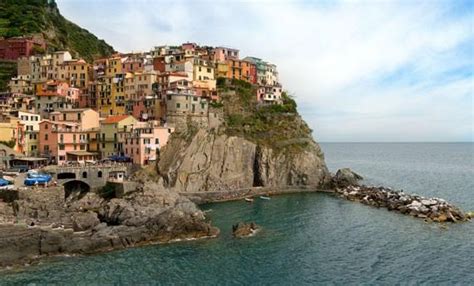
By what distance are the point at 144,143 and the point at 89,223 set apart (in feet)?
79.1

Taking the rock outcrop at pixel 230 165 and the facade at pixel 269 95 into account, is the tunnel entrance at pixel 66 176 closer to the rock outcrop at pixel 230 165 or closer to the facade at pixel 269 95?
the rock outcrop at pixel 230 165

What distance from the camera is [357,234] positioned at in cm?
5162

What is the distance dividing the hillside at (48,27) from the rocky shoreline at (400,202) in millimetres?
74485

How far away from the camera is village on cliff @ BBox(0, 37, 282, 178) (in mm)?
69688

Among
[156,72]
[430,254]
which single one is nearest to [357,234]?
[430,254]

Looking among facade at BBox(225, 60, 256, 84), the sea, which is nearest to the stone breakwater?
the sea

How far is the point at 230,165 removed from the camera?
76562 mm

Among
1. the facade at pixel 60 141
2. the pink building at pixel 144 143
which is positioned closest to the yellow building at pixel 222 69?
the pink building at pixel 144 143

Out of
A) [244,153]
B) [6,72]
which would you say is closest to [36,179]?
[244,153]

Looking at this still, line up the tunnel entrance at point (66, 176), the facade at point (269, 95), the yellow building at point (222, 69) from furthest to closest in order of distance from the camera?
the yellow building at point (222, 69), the facade at point (269, 95), the tunnel entrance at point (66, 176)

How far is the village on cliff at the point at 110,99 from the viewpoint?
69688 mm

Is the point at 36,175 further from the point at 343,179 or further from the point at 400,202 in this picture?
the point at 343,179

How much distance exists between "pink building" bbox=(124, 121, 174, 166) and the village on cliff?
155 mm

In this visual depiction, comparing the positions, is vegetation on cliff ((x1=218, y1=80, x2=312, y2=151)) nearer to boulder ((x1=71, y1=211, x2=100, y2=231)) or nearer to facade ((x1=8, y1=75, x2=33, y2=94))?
boulder ((x1=71, y1=211, x2=100, y2=231))
